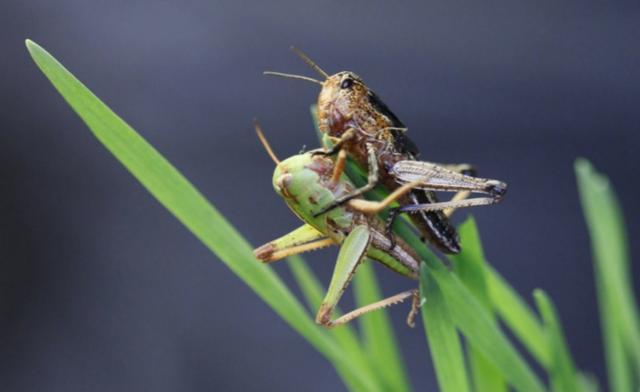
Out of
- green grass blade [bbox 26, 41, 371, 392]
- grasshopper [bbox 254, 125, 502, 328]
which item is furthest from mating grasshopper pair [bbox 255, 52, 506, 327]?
→ green grass blade [bbox 26, 41, 371, 392]

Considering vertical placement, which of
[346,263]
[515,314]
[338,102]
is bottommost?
[515,314]

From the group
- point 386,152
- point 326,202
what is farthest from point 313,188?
point 386,152

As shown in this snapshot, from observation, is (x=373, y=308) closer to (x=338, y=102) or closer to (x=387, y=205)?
(x=387, y=205)

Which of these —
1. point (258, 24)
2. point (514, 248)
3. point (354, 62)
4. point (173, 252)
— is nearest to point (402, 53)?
point (354, 62)

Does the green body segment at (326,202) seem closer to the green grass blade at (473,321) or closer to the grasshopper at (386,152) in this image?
the grasshopper at (386,152)

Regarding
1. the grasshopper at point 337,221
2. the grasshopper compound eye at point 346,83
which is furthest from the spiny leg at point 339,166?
the grasshopper compound eye at point 346,83
